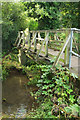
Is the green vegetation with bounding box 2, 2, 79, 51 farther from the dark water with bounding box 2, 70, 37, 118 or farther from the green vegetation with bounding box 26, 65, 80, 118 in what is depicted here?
the green vegetation with bounding box 26, 65, 80, 118

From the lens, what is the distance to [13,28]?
10.3 meters

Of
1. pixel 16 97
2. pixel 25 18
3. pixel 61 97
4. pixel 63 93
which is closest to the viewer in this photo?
pixel 63 93

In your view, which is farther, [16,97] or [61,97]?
[16,97]

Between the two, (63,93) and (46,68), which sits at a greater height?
(46,68)

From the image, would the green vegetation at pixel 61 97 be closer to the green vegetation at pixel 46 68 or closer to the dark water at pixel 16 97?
the green vegetation at pixel 46 68

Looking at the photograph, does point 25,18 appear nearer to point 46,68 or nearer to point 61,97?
point 46,68

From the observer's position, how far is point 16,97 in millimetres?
4938

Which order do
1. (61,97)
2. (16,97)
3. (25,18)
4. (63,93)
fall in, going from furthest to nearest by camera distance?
(25,18) < (16,97) < (61,97) < (63,93)

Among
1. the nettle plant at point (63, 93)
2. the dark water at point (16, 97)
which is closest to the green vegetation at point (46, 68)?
the nettle plant at point (63, 93)

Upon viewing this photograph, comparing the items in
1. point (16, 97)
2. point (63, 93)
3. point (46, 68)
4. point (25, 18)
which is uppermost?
point (25, 18)

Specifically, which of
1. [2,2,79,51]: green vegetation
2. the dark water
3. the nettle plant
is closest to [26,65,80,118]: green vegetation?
the nettle plant

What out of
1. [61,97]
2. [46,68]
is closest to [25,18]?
[46,68]

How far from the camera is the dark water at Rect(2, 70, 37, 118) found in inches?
165

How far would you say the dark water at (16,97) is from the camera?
4184 millimetres
